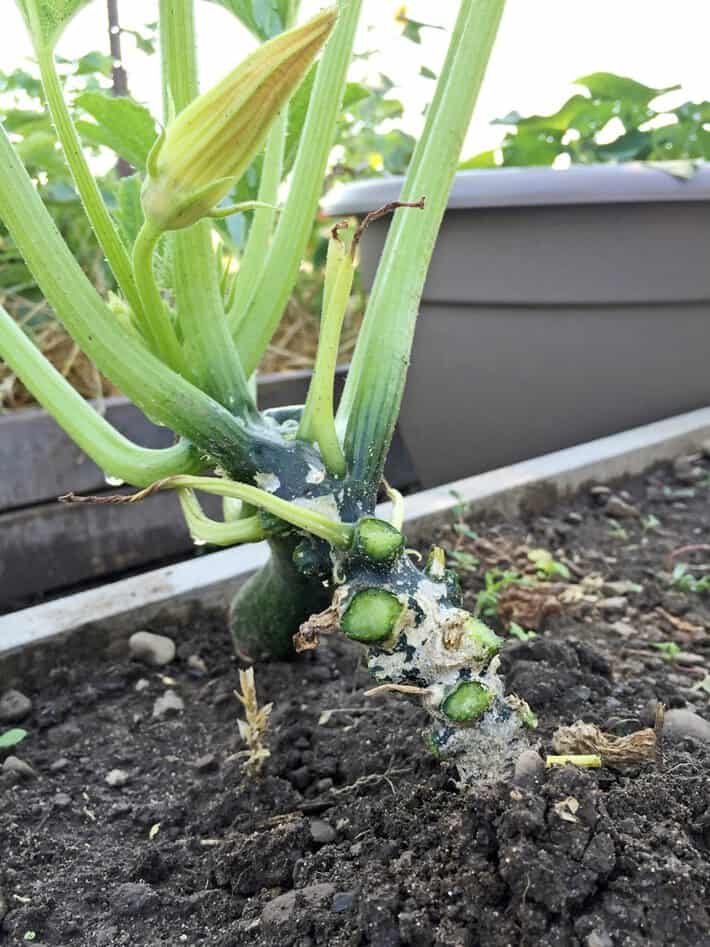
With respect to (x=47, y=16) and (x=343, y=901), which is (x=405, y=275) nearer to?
(x=47, y=16)

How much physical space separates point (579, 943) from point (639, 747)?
0.56ft

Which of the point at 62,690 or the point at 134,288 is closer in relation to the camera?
the point at 134,288

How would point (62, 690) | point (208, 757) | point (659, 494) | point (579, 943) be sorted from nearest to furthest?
point (579, 943) → point (208, 757) → point (62, 690) → point (659, 494)

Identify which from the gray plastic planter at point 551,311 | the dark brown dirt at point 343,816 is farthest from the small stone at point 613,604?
the gray plastic planter at point 551,311

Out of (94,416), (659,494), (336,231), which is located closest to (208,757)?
(94,416)

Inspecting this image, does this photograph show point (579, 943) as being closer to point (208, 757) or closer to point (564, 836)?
point (564, 836)

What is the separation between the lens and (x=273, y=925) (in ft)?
2.20

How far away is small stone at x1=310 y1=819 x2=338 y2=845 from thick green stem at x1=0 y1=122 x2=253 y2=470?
0.33 metres

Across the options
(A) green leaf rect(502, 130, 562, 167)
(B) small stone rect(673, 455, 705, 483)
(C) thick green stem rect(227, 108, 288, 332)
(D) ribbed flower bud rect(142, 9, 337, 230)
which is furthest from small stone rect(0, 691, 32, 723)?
(A) green leaf rect(502, 130, 562, 167)

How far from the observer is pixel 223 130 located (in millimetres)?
559

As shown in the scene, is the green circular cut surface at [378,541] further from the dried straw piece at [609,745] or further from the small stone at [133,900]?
the small stone at [133,900]

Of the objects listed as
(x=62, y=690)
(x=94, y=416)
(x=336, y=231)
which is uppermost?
(x=336, y=231)

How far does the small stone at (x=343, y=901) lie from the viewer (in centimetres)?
68

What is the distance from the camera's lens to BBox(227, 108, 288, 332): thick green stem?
2.69ft
